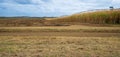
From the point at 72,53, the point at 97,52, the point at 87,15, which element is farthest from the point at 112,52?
the point at 87,15

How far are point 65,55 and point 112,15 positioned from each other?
41908mm

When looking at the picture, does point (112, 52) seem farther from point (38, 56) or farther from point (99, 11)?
point (99, 11)

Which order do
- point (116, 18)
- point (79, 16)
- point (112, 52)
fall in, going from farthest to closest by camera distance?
point (79, 16) < point (116, 18) < point (112, 52)

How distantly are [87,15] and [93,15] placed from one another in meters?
2.25

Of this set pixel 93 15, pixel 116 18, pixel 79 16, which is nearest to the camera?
pixel 116 18

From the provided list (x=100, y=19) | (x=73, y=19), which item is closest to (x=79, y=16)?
(x=73, y=19)

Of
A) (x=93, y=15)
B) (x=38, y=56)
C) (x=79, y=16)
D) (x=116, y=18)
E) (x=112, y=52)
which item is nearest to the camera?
(x=38, y=56)

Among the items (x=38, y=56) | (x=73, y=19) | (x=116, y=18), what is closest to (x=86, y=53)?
(x=38, y=56)

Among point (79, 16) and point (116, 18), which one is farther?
point (79, 16)

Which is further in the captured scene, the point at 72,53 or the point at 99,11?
the point at 99,11

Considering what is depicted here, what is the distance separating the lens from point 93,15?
184ft

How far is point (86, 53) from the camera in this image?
1333 cm

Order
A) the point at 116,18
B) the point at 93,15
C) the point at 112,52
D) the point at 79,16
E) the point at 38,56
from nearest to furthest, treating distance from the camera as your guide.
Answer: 1. the point at 38,56
2. the point at 112,52
3. the point at 116,18
4. the point at 93,15
5. the point at 79,16

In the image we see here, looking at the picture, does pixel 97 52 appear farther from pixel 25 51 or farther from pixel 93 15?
pixel 93 15
